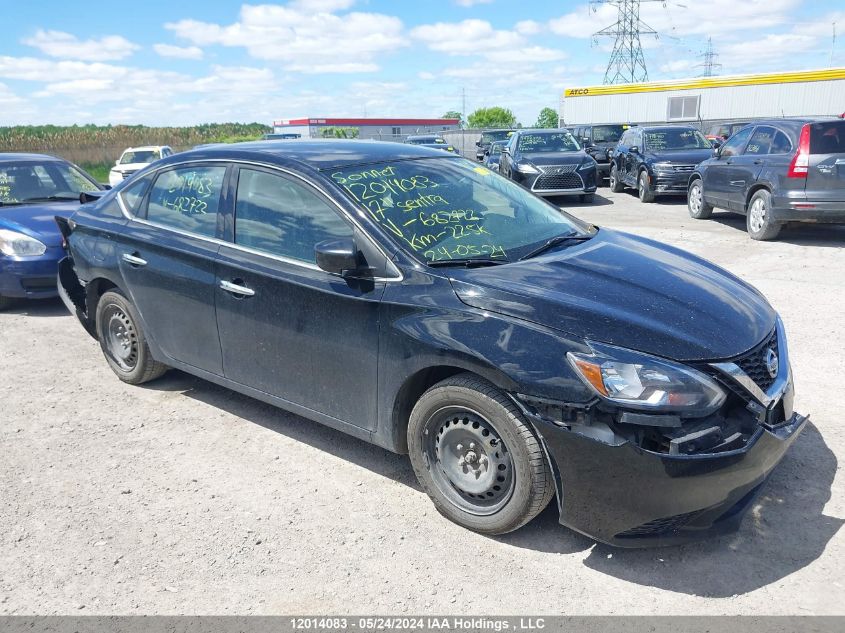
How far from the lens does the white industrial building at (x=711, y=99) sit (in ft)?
89.3

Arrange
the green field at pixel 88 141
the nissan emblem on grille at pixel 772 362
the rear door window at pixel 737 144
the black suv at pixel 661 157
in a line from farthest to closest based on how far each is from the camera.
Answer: the green field at pixel 88 141, the black suv at pixel 661 157, the rear door window at pixel 737 144, the nissan emblem on grille at pixel 772 362

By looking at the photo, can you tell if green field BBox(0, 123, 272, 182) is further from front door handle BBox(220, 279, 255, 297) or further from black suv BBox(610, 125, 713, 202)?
front door handle BBox(220, 279, 255, 297)

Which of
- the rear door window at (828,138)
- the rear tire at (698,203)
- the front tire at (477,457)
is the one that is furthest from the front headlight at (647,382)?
the rear tire at (698,203)

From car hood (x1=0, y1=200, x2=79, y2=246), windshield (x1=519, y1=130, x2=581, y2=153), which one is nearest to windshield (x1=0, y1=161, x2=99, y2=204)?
car hood (x1=0, y1=200, x2=79, y2=246)

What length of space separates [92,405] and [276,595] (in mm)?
2736

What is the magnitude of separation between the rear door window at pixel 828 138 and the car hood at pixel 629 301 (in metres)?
6.90

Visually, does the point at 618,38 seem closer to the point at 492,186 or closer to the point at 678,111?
the point at 678,111

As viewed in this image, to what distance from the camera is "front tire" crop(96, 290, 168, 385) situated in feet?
16.3

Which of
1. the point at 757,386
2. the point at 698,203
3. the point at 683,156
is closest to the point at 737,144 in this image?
the point at 698,203

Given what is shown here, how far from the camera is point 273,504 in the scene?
11.9ft

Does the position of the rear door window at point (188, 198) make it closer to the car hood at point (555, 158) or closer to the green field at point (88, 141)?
the car hood at point (555, 158)

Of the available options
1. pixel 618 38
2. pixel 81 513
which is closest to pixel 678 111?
pixel 81 513

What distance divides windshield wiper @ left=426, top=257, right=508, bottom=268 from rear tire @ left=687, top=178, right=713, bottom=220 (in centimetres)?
983

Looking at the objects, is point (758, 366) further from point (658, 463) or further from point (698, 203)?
point (698, 203)
